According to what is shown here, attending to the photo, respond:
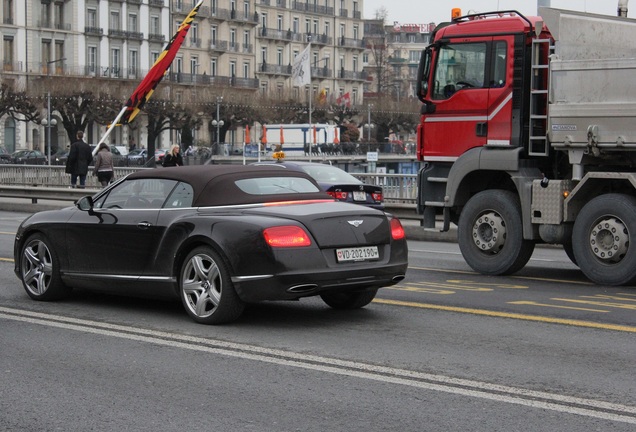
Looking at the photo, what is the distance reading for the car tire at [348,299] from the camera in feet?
35.9

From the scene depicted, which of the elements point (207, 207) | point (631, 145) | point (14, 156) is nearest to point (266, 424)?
point (207, 207)

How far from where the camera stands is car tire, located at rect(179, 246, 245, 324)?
9.86m

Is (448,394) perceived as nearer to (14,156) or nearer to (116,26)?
(14,156)

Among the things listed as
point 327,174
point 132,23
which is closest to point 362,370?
point 327,174

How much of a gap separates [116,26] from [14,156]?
28.1m

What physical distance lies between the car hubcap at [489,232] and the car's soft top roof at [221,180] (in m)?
4.40

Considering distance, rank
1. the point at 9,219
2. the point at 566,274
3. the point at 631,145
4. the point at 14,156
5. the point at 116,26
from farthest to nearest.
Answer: the point at 116,26 < the point at 14,156 < the point at 9,219 < the point at 566,274 < the point at 631,145

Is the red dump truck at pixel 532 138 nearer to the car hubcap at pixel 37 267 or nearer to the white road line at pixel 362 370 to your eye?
the car hubcap at pixel 37 267

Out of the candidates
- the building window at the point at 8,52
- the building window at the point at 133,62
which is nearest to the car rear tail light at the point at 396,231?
the building window at the point at 8,52

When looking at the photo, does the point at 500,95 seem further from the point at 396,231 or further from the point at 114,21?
the point at 114,21

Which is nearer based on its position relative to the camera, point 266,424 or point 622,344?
point 266,424

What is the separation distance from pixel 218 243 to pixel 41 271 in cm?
263

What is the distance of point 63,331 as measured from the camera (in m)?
9.85

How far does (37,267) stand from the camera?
11.8 m
